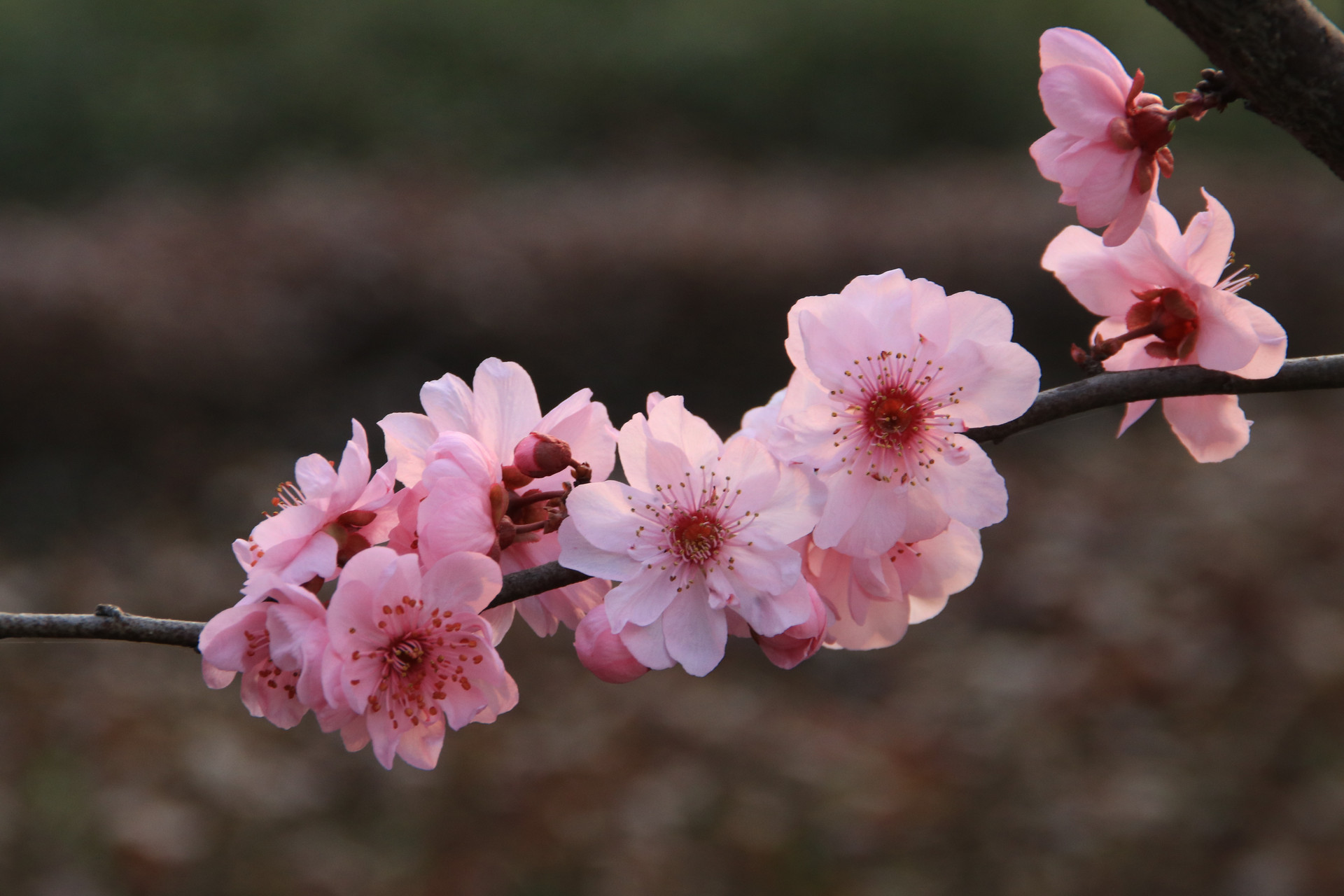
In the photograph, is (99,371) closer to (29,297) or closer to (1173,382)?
(29,297)

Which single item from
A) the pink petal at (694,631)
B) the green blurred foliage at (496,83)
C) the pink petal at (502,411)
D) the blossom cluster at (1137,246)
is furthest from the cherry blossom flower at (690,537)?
the green blurred foliage at (496,83)

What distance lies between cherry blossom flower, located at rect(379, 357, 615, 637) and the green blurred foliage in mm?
5995

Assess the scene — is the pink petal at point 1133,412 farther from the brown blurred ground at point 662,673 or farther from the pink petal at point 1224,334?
the brown blurred ground at point 662,673

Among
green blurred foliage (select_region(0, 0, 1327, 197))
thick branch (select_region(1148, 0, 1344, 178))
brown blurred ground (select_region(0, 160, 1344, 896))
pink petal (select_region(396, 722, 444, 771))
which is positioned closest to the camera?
thick branch (select_region(1148, 0, 1344, 178))

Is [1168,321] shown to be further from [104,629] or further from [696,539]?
[104,629]

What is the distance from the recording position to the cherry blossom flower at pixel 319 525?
782 mm

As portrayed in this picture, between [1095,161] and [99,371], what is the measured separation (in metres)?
4.12

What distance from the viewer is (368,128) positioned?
6.75 metres

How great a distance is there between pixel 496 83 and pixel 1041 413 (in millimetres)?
6938

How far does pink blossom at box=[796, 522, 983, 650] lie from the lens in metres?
0.89

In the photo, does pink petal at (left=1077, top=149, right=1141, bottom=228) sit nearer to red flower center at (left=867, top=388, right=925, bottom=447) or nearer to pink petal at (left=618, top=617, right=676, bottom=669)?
red flower center at (left=867, top=388, right=925, bottom=447)

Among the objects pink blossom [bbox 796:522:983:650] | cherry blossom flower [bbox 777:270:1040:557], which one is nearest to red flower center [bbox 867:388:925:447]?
cherry blossom flower [bbox 777:270:1040:557]

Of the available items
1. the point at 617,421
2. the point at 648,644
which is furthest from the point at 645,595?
the point at 617,421

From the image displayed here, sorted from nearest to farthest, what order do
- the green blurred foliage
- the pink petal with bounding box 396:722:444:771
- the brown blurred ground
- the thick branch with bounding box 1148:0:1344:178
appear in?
the thick branch with bounding box 1148:0:1344:178, the pink petal with bounding box 396:722:444:771, the brown blurred ground, the green blurred foliage
